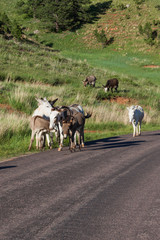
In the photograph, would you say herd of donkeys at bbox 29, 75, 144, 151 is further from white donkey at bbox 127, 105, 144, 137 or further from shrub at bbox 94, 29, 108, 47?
shrub at bbox 94, 29, 108, 47

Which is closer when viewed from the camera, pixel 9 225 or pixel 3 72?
pixel 9 225

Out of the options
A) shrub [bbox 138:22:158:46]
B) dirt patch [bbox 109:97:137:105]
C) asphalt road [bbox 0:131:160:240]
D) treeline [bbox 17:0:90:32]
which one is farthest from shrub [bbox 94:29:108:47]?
asphalt road [bbox 0:131:160:240]

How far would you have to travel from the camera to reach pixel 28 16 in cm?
11062

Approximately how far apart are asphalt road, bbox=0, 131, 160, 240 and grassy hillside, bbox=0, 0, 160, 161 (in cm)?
337

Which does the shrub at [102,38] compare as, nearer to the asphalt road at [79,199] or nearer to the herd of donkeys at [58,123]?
the herd of donkeys at [58,123]

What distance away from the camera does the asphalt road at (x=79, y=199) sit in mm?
4598

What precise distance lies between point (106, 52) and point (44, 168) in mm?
77963

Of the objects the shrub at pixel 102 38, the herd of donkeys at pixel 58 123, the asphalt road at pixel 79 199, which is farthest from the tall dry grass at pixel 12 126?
the shrub at pixel 102 38

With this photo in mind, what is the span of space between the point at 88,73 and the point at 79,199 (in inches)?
1562

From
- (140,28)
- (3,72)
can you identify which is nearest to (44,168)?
(3,72)

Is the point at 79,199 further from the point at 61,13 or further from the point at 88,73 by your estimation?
the point at 61,13

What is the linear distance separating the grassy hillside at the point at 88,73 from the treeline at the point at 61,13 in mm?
2992

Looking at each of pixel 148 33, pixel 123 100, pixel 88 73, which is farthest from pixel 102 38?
pixel 123 100

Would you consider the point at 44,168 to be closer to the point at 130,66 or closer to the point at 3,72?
the point at 3,72
